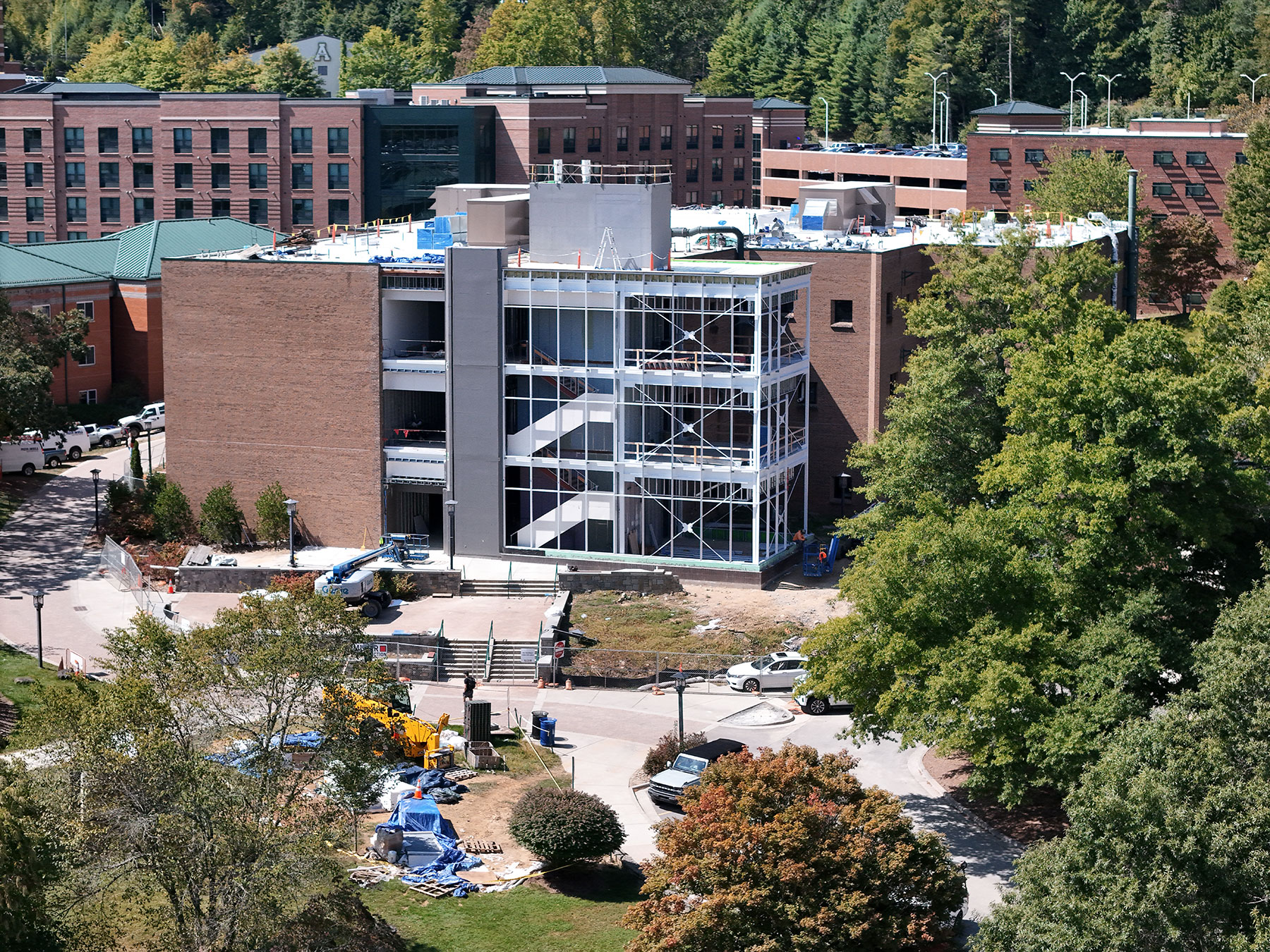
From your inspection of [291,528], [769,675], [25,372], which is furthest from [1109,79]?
[769,675]

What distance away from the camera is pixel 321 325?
66.8 meters

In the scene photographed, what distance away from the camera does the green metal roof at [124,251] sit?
89312 millimetres

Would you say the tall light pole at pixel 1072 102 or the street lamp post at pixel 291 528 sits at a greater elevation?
the tall light pole at pixel 1072 102

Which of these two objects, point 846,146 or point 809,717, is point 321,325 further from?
point 846,146

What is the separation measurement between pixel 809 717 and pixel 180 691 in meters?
23.1

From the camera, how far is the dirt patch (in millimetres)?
43906

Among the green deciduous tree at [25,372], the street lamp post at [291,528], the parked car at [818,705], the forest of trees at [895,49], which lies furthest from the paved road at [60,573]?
the forest of trees at [895,49]

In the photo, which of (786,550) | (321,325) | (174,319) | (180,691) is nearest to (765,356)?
(786,550)

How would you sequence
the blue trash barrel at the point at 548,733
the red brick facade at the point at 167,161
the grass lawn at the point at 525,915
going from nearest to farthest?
1. the grass lawn at the point at 525,915
2. the blue trash barrel at the point at 548,733
3. the red brick facade at the point at 167,161

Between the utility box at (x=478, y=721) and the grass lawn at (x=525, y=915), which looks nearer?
the grass lawn at (x=525, y=915)

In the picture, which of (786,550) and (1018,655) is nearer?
(1018,655)

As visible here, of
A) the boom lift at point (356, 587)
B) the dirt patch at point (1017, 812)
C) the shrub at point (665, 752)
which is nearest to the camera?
the dirt patch at point (1017, 812)

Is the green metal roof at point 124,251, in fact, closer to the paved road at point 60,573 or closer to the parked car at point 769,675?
the paved road at point 60,573

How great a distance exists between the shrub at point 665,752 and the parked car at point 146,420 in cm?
4544
